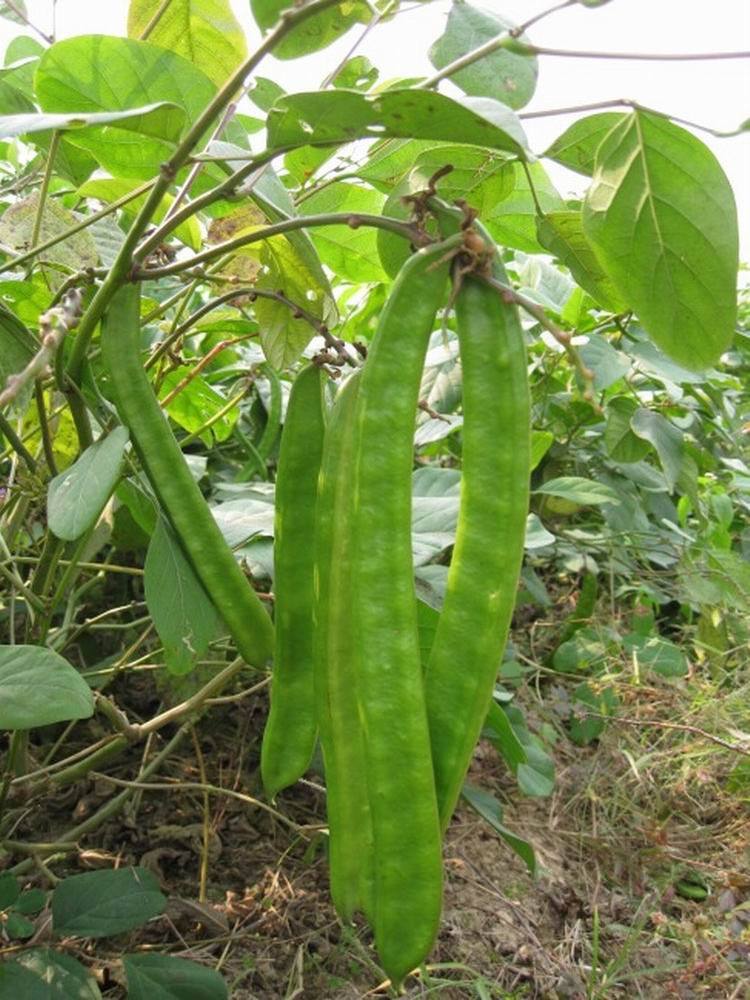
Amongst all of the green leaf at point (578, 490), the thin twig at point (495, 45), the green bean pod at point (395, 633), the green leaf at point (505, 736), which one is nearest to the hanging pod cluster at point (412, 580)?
the green bean pod at point (395, 633)

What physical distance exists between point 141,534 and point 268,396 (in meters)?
0.63

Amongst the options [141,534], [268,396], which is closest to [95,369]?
[141,534]

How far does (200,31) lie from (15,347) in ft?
1.54

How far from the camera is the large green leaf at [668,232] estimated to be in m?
0.94

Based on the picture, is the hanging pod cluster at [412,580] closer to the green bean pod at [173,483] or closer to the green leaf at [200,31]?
the green bean pod at [173,483]

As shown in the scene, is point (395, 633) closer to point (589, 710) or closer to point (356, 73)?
point (356, 73)

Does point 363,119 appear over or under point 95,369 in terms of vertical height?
over

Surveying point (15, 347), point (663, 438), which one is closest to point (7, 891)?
point (15, 347)

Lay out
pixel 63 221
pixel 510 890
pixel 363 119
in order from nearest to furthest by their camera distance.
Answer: pixel 363 119, pixel 63 221, pixel 510 890

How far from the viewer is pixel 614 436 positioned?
2.32 m

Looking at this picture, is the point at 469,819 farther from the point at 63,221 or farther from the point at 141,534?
the point at 63,221

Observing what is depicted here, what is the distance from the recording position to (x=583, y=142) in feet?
3.45

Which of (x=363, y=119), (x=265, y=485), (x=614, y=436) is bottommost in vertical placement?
(x=614, y=436)

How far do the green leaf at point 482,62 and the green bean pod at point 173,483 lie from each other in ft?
1.34
